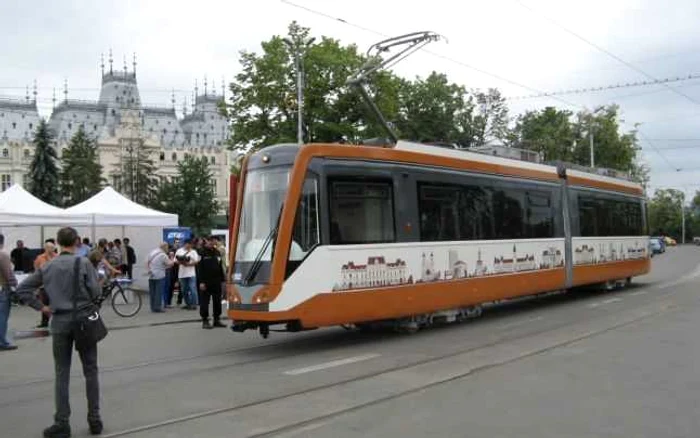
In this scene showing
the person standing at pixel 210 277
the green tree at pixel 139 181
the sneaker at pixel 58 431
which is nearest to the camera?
the sneaker at pixel 58 431

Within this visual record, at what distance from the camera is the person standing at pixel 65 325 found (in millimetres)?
6184

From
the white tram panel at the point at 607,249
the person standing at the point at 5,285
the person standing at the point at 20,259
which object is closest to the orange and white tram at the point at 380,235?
the white tram panel at the point at 607,249

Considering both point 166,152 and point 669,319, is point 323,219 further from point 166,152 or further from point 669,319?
point 166,152

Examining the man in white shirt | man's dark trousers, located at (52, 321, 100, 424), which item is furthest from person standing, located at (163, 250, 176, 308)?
man's dark trousers, located at (52, 321, 100, 424)

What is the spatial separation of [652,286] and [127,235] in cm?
2047

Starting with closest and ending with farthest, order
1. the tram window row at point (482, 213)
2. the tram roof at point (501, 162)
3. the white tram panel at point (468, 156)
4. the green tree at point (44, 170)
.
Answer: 1. the tram roof at point (501, 162)
2. the white tram panel at point (468, 156)
3. the tram window row at point (482, 213)
4. the green tree at point (44, 170)

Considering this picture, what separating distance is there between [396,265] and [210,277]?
4.66 meters

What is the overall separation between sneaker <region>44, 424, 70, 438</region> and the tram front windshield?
15.2 ft

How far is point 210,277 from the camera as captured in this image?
1473 centimetres

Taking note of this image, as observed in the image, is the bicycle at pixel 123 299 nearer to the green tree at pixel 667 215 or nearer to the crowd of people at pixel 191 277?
the crowd of people at pixel 191 277

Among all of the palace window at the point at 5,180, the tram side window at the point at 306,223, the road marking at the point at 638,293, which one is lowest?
the road marking at the point at 638,293

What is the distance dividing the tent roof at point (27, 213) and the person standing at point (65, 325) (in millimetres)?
16753

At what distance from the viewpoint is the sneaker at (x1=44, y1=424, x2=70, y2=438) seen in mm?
6152

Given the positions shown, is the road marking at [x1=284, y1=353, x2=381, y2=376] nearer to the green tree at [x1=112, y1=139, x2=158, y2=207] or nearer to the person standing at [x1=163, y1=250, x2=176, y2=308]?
the person standing at [x1=163, y1=250, x2=176, y2=308]
